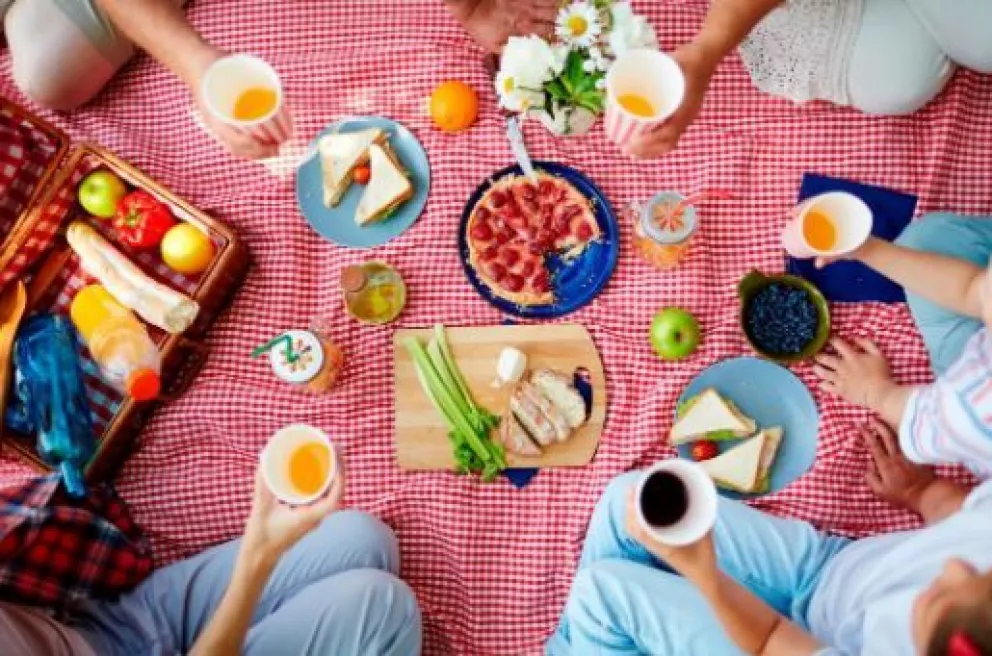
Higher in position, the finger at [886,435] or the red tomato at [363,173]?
the red tomato at [363,173]

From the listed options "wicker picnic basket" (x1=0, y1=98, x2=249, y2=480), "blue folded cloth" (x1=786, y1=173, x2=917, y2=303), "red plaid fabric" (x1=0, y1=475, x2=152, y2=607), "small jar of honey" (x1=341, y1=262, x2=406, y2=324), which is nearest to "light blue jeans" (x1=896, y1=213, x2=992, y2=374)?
"blue folded cloth" (x1=786, y1=173, x2=917, y2=303)

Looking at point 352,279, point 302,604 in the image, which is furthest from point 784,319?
point 302,604

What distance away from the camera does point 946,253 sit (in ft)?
5.96

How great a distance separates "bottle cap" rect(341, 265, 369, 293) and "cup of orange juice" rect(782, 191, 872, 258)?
898mm

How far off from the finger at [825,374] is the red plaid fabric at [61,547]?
1465mm

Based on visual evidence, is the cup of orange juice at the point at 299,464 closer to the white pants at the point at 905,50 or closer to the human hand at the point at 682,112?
the human hand at the point at 682,112

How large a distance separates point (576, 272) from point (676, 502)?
656 millimetres

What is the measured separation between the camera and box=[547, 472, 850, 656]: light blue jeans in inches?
61.6

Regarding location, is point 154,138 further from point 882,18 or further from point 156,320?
point 882,18

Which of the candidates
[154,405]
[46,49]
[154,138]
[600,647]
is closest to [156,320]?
[154,405]

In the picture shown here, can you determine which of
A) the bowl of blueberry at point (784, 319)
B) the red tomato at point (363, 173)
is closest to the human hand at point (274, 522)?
the red tomato at point (363, 173)

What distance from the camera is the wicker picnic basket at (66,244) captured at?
1.78 m

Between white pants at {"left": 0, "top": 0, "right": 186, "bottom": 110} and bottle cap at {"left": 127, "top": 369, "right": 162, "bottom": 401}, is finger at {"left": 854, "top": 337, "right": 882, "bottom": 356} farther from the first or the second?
white pants at {"left": 0, "top": 0, "right": 186, "bottom": 110}

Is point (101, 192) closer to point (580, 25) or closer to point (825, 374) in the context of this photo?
point (580, 25)
